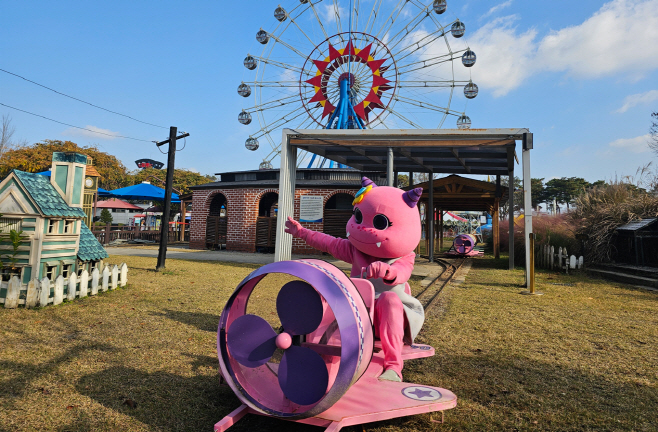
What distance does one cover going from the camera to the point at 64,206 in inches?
230

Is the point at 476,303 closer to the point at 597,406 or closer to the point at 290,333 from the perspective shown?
the point at 597,406

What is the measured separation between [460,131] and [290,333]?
7.70m

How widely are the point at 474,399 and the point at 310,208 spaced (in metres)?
12.7

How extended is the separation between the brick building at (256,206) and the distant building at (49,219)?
9.26 meters

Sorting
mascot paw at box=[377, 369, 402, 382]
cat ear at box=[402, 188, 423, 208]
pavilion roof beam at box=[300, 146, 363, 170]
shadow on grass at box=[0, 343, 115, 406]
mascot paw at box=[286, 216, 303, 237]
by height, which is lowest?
shadow on grass at box=[0, 343, 115, 406]

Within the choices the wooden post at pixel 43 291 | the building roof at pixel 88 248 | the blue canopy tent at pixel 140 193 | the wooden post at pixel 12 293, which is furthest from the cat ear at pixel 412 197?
the blue canopy tent at pixel 140 193

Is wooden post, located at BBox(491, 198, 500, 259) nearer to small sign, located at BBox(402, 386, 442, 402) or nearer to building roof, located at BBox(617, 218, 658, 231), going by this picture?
building roof, located at BBox(617, 218, 658, 231)

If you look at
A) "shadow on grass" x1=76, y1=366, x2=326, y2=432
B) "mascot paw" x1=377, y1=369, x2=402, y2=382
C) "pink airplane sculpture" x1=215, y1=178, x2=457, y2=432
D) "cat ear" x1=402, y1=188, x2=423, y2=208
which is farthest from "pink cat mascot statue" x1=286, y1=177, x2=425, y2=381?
"shadow on grass" x1=76, y1=366, x2=326, y2=432

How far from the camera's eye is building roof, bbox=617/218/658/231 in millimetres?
9909

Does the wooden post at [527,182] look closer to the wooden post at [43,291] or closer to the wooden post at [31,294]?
the wooden post at [43,291]

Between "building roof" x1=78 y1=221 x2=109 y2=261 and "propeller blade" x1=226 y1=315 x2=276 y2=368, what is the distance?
5.10m

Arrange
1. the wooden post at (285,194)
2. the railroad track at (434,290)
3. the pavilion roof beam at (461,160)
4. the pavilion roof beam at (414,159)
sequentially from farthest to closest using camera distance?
the pavilion roof beam at (414,159) < the pavilion roof beam at (461,160) < the wooden post at (285,194) < the railroad track at (434,290)

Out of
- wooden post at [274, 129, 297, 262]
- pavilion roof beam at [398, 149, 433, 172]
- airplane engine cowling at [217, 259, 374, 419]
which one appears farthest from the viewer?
pavilion roof beam at [398, 149, 433, 172]

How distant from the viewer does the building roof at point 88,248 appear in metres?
6.20
